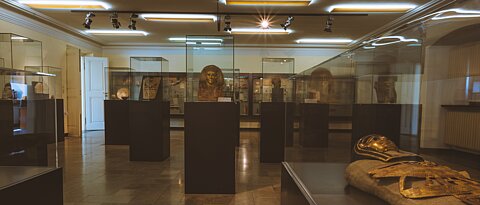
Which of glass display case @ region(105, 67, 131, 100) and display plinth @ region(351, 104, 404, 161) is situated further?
glass display case @ region(105, 67, 131, 100)

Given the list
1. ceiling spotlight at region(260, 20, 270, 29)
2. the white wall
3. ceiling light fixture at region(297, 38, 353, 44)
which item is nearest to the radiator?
ceiling spotlight at region(260, 20, 270, 29)

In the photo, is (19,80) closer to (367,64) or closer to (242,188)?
(242,188)

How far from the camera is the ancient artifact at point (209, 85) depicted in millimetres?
3332

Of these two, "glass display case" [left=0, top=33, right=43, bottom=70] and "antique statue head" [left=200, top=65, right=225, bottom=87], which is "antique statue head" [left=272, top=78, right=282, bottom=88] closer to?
"antique statue head" [left=200, top=65, right=225, bottom=87]

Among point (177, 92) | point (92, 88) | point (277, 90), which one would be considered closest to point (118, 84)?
point (92, 88)

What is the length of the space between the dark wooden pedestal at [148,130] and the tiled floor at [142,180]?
0.21 metres

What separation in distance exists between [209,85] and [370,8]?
4.36m

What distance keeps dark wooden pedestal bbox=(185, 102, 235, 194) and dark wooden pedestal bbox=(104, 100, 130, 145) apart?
410cm

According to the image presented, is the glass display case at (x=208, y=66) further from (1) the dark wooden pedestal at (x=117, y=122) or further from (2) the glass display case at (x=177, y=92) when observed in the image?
(2) the glass display case at (x=177, y=92)

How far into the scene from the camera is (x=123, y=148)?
21.1ft

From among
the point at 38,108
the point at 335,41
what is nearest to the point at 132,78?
the point at 38,108

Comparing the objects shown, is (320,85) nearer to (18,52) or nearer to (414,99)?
(414,99)

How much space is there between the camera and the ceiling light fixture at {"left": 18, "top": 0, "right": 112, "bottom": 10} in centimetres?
538

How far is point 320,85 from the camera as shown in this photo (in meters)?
2.34
